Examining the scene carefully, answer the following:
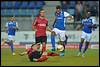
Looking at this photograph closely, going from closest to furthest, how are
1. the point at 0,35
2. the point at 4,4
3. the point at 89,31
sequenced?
the point at 89,31 < the point at 0,35 < the point at 4,4

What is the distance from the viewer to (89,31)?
22.0 meters

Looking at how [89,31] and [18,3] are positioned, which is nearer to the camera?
[89,31]

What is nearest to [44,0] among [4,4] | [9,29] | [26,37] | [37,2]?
[37,2]

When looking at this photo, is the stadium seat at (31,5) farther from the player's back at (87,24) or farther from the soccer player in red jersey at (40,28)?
the soccer player in red jersey at (40,28)

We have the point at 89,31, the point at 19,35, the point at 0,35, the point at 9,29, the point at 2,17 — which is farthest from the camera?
the point at 2,17

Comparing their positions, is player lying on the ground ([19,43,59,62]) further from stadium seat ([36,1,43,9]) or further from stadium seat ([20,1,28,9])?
stadium seat ([20,1,28,9])

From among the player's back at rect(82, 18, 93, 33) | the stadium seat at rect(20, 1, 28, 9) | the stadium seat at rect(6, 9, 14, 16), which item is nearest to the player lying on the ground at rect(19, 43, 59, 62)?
the player's back at rect(82, 18, 93, 33)

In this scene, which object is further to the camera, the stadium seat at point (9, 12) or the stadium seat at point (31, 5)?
the stadium seat at point (31, 5)

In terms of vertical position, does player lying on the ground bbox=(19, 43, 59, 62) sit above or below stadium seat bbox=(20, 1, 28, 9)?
below

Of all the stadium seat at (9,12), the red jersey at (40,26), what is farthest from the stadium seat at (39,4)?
the red jersey at (40,26)

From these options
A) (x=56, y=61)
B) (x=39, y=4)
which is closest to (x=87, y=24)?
(x=56, y=61)

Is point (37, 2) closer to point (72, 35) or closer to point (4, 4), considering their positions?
point (4, 4)

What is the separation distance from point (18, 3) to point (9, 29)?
16.4 m

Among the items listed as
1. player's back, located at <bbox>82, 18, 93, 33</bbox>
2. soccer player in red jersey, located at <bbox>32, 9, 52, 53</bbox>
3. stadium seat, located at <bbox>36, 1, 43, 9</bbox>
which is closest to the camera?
soccer player in red jersey, located at <bbox>32, 9, 52, 53</bbox>
